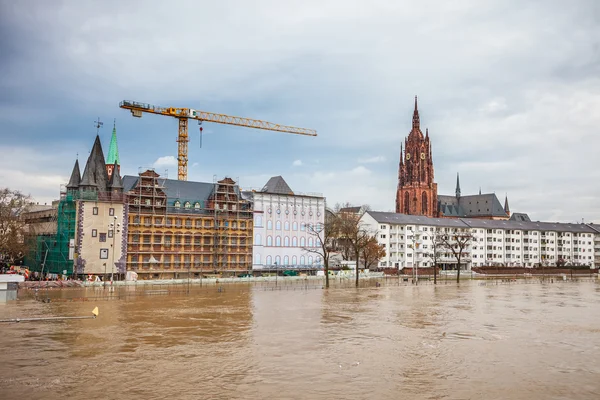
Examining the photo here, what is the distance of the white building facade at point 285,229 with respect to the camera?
11069 cm

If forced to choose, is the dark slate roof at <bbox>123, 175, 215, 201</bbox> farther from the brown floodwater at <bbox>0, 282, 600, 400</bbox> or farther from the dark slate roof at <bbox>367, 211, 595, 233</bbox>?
the dark slate roof at <bbox>367, 211, 595, 233</bbox>

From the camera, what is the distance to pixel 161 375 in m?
25.0

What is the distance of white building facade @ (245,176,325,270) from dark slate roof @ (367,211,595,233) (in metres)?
24.9

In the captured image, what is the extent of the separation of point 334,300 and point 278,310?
41.7 ft

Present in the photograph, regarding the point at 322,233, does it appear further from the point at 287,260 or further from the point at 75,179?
the point at 75,179

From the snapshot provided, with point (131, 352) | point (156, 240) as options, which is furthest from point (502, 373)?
point (156, 240)

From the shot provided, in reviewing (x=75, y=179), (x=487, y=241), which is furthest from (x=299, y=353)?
(x=487, y=241)

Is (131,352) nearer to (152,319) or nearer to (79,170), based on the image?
(152,319)

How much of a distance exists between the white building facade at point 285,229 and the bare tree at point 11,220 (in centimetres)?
4221

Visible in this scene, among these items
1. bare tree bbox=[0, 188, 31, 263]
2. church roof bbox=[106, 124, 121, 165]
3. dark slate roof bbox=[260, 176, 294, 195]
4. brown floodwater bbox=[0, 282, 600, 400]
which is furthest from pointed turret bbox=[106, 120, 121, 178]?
brown floodwater bbox=[0, 282, 600, 400]

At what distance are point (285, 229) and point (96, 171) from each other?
40232 mm

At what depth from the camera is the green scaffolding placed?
3430 inches

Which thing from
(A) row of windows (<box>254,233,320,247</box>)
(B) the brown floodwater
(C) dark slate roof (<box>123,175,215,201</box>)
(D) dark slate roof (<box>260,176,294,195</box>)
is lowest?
(B) the brown floodwater

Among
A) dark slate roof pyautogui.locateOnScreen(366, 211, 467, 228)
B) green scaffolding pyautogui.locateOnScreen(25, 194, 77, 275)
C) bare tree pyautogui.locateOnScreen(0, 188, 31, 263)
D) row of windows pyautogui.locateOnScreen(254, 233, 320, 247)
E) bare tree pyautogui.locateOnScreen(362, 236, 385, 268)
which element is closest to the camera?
bare tree pyautogui.locateOnScreen(0, 188, 31, 263)
